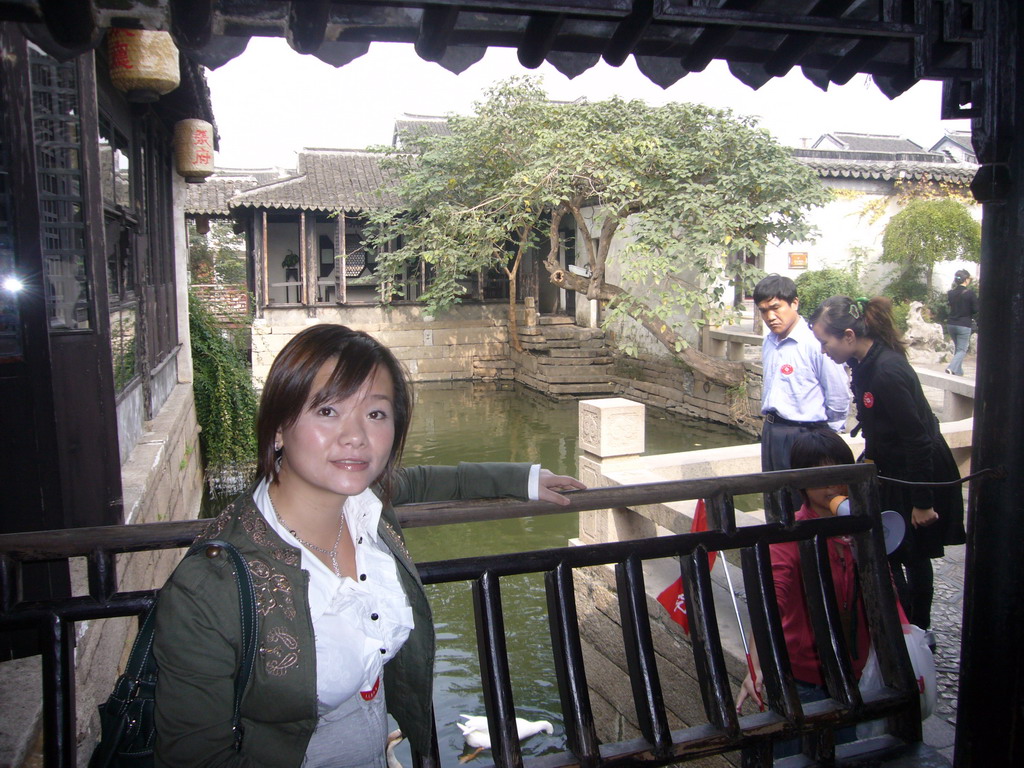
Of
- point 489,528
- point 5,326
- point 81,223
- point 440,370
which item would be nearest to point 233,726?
point 5,326

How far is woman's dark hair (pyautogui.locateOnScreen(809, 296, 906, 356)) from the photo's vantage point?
132 inches

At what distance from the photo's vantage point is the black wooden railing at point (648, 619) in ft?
5.39

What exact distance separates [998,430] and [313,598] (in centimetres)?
161

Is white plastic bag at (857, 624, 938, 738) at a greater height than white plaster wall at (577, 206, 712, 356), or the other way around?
white plaster wall at (577, 206, 712, 356)

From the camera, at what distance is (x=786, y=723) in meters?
2.04

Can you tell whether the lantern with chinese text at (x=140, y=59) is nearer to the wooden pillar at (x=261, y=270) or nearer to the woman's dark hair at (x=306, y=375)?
the woman's dark hair at (x=306, y=375)

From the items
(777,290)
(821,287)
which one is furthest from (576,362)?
(777,290)

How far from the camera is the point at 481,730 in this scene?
4.70 metres

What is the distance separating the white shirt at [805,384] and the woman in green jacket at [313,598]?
290 centimetres

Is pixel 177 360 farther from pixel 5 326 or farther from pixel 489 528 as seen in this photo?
pixel 5 326

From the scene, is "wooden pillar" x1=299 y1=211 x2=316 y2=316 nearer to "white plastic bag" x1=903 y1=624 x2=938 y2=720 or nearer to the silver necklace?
"white plastic bag" x1=903 y1=624 x2=938 y2=720

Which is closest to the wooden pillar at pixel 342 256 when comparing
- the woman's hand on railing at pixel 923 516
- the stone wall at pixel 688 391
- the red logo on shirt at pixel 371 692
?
the stone wall at pixel 688 391

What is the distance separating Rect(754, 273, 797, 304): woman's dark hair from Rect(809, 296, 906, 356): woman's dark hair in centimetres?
62

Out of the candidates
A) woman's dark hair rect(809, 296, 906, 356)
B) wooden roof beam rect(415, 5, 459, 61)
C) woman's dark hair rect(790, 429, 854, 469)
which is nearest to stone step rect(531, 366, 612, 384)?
woman's dark hair rect(809, 296, 906, 356)
